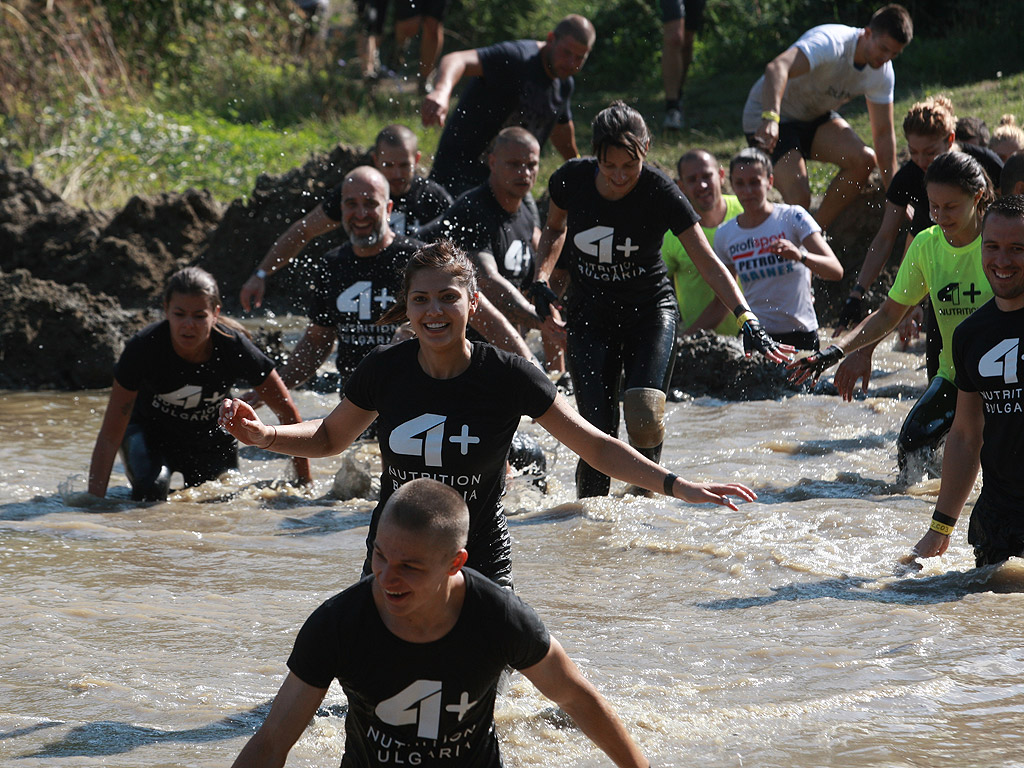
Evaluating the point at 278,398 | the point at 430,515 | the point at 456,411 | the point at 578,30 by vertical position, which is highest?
the point at 578,30

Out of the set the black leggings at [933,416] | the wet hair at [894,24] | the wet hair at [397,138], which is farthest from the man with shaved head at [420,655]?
the wet hair at [894,24]

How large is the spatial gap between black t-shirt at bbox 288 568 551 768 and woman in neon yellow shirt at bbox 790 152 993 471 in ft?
9.35

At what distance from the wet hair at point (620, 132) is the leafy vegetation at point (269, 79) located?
6631 millimetres

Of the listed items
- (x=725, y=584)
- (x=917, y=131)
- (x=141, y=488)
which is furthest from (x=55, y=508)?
(x=917, y=131)

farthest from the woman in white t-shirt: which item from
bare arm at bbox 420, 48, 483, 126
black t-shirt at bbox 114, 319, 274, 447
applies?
black t-shirt at bbox 114, 319, 274, 447

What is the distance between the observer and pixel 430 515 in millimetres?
2859

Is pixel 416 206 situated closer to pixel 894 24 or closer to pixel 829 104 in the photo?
pixel 829 104

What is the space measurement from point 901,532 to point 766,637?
60.4 inches

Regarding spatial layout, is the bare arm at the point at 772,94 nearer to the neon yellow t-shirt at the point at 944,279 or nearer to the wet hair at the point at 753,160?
the wet hair at the point at 753,160

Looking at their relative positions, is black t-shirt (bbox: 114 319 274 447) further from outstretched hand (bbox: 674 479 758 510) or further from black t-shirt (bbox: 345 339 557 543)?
outstretched hand (bbox: 674 479 758 510)

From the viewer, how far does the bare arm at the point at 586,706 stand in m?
2.96

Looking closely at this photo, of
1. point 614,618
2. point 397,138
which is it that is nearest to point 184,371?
point 397,138

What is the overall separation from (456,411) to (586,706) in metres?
1.08

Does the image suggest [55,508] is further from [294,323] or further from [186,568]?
[294,323]
